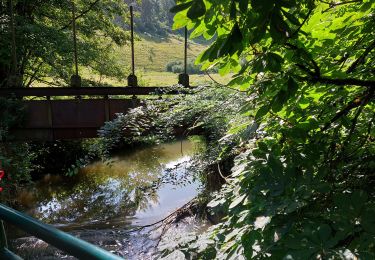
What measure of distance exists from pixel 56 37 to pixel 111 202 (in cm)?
586

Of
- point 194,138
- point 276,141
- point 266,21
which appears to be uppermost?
point 266,21

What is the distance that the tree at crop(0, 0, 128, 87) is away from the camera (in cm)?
1200

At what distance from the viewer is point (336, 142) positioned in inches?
58.6

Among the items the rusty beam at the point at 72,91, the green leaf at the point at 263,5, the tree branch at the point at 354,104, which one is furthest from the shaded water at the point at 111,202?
the green leaf at the point at 263,5

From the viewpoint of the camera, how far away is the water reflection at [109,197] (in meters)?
9.40

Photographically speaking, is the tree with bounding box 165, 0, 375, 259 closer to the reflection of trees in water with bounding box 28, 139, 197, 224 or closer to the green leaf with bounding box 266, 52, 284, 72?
the green leaf with bounding box 266, 52, 284, 72

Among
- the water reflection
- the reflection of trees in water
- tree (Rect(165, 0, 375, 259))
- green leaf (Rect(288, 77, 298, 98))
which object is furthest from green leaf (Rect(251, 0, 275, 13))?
the reflection of trees in water

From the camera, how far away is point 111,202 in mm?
10852

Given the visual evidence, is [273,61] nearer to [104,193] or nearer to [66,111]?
[66,111]

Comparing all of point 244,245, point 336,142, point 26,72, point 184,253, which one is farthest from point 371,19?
point 26,72

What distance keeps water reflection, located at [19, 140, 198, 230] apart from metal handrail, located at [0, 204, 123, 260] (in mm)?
5904

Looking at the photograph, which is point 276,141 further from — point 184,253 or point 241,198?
point 184,253

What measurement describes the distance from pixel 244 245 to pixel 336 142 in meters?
0.58

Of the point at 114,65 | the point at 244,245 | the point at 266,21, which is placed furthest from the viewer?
the point at 114,65
